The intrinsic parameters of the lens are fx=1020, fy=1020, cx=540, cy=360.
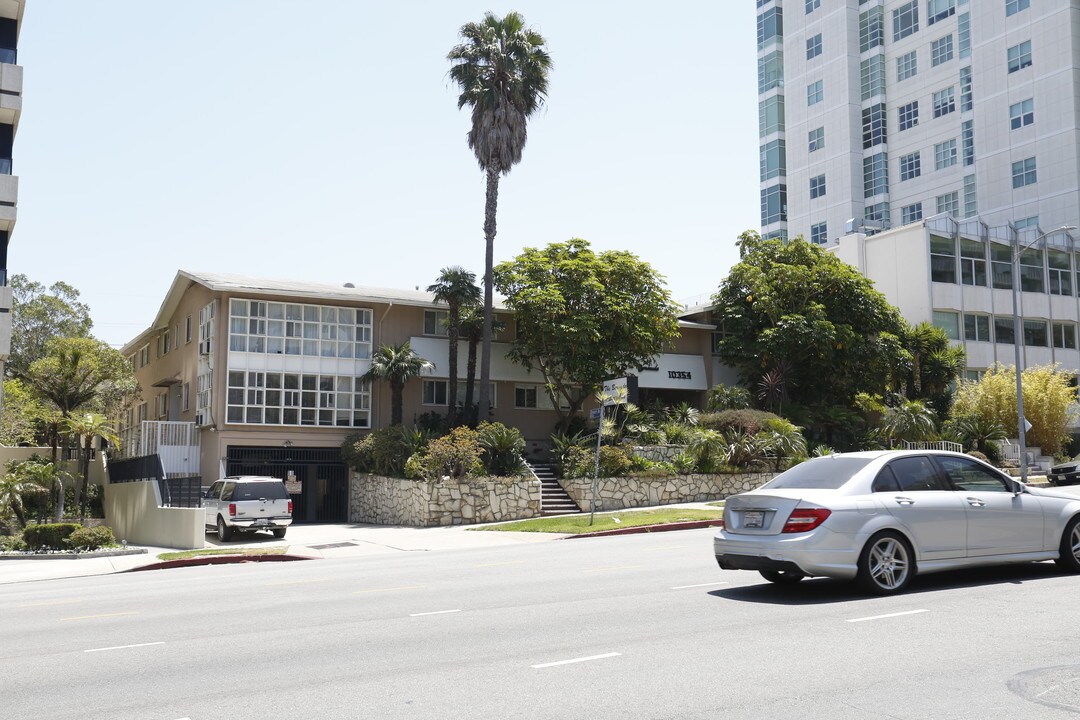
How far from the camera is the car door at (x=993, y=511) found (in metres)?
11.3

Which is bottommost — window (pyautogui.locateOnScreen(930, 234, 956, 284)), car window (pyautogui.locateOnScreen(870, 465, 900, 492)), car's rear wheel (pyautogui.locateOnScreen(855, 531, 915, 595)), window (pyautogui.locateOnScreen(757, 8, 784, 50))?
car's rear wheel (pyautogui.locateOnScreen(855, 531, 915, 595))

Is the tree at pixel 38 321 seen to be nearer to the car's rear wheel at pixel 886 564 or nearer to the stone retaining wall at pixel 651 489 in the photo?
the stone retaining wall at pixel 651 489

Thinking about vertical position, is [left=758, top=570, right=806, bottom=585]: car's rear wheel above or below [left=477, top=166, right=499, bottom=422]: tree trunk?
below

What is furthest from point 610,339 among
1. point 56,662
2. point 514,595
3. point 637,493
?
point 56,662

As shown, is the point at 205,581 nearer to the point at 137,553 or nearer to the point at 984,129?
the point at 137,553

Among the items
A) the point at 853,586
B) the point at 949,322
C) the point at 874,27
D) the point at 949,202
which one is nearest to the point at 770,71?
the point at 874,27

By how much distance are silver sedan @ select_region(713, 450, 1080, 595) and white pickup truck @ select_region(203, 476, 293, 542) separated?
18.2 metres

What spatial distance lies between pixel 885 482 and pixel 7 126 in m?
32.1

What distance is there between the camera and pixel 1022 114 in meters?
59.3

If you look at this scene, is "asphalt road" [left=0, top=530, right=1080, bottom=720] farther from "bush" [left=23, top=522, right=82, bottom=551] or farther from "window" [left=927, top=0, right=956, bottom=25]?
"window" [left=927, top=0, right=956, bottom=25]

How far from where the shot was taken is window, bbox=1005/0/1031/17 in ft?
193

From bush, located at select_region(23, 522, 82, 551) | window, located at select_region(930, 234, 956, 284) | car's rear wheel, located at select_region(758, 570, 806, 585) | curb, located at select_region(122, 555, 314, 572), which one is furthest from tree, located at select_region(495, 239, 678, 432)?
car's rear wheel, located at select_region(758, 570, 806, 585)

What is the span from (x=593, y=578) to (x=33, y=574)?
1297 cm

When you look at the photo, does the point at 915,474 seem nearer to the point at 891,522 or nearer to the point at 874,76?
the point at 891,522
